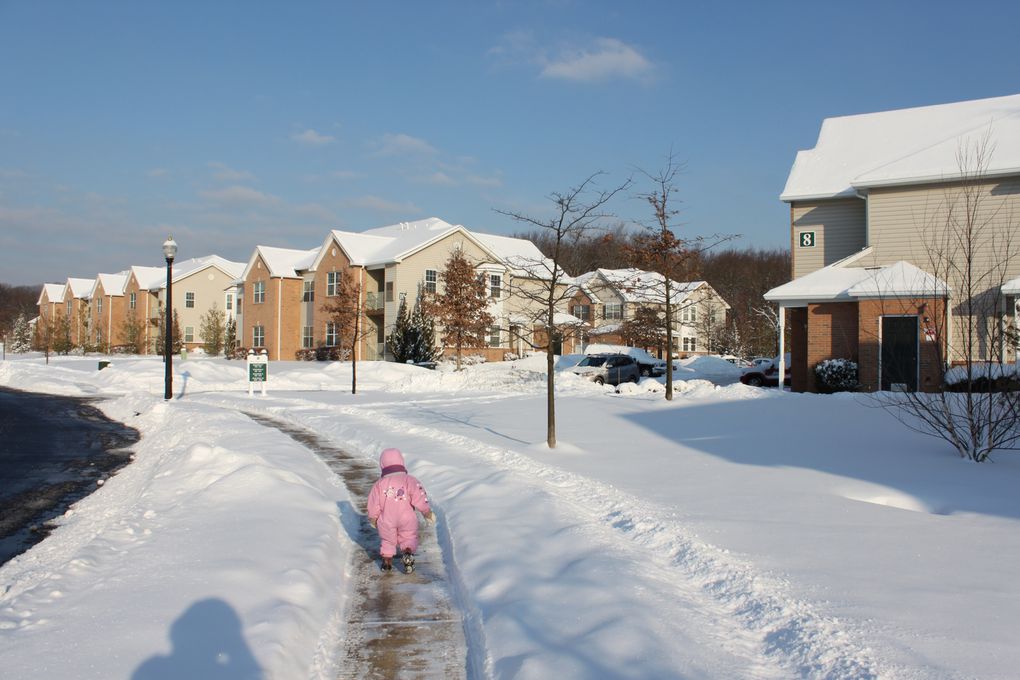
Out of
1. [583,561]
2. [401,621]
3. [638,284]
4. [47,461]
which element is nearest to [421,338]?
[638,284]

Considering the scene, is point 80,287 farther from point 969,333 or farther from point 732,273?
point 969,333

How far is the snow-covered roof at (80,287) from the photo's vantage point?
82875 millimetres

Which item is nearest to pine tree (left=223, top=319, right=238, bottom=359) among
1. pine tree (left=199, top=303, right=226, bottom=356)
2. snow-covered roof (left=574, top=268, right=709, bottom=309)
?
pine tree (left=199, top=303, right=226, bottom=356)

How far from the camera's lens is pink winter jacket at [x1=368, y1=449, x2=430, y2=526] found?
7105mm

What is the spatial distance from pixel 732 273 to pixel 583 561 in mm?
90028

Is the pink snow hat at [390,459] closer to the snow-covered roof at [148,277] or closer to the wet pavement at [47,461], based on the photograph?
the wet pavement at [47,461]

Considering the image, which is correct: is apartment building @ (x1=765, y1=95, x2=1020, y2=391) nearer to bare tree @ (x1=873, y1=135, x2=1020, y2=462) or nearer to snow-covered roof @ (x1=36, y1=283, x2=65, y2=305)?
bare tree @ (x1=873, y1=135, x2=1020, y2=462)

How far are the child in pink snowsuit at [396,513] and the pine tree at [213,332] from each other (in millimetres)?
60453

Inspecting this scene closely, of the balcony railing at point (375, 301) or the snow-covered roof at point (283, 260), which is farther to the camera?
the snow-covered roof at point (283, 260)

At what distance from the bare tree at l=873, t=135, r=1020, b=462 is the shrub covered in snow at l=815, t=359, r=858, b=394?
6.69 ft

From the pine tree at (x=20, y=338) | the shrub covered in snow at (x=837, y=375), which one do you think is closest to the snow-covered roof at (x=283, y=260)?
the shrub covered in snow at (x=837, y=375)

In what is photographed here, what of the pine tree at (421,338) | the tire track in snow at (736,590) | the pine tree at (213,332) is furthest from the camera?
the pine tree at (213,332)

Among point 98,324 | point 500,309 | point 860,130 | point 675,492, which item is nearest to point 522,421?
point 675,492

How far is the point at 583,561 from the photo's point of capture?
659 cm
